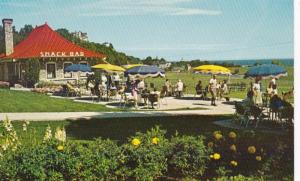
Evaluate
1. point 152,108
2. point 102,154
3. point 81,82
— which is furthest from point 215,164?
point 81,82

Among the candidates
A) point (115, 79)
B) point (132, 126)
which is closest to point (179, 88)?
point (115, 79)

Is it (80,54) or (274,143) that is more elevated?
(80,54)

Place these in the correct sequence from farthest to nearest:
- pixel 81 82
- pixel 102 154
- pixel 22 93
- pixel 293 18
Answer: pixel 81 82 → pixel 22 93 → pixel 102 154 → pixel 293 18

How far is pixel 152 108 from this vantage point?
13.3 meters

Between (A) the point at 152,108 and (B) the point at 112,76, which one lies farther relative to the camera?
(B) the point at 112,76

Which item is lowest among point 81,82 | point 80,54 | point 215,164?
point 215,164

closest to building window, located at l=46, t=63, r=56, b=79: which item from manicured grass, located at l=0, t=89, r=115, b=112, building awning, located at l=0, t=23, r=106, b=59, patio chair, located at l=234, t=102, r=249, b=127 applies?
building awning, located at l=0, t=23, r=106, b=59

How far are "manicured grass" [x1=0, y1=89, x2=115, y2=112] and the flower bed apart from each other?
19.2ft

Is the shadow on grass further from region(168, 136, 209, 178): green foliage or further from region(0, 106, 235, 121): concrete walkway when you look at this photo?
region(168, 136, 209, 178): green foliage

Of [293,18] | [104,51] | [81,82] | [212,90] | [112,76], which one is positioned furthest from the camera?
[112,76]

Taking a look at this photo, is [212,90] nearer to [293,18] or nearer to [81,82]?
[81,82]

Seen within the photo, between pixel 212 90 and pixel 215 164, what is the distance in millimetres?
9456

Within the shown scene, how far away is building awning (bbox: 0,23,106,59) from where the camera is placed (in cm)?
1452

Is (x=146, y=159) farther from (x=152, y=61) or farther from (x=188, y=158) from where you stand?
(x=152, y=61)
